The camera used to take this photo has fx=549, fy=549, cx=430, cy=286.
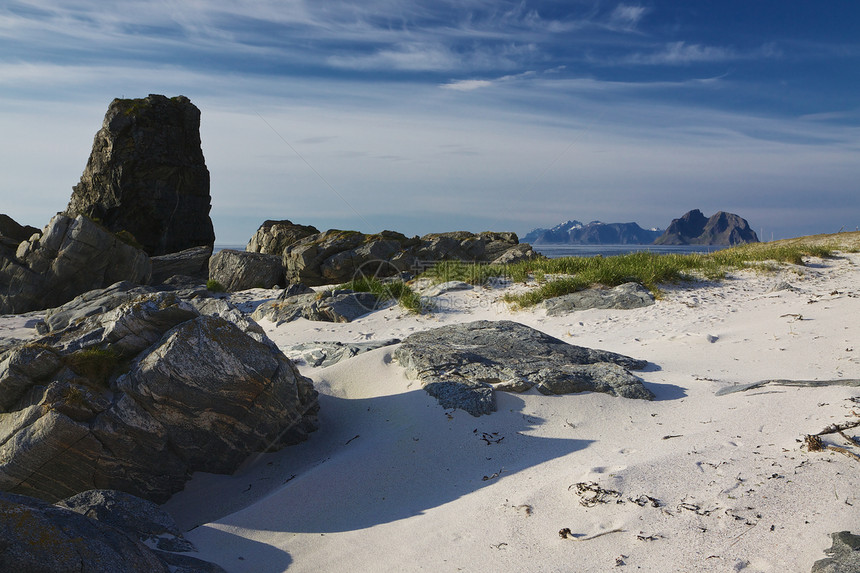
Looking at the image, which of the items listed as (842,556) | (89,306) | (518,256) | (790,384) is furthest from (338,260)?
(842,556)

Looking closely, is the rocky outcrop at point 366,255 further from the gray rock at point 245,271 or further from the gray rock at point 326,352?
the gray rock at point 326,352

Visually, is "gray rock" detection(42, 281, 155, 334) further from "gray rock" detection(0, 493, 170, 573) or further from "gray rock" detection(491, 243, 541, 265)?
"gray rock" detection(491, 243, 541, 265)

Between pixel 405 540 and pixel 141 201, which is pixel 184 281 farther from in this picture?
pixel 405 540

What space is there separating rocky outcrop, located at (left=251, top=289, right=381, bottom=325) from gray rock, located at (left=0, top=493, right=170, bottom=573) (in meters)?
7.47

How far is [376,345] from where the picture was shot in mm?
7250

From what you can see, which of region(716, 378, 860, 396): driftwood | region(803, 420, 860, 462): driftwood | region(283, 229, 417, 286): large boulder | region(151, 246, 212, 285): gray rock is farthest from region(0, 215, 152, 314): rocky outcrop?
region(803, 420, 860, 462): driftwood

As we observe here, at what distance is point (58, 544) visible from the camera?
2.40 metres

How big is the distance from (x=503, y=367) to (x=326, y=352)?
8.54ft

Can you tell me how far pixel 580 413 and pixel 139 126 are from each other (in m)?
24.0

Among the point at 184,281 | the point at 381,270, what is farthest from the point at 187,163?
the point at 381,270

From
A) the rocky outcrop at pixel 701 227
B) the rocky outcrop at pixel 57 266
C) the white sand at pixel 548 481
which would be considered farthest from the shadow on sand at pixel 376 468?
the rocky outcrop at pixel 701 227

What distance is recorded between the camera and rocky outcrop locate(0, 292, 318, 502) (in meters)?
3.99

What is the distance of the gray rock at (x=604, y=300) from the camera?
385 inches

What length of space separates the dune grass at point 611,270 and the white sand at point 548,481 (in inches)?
155
